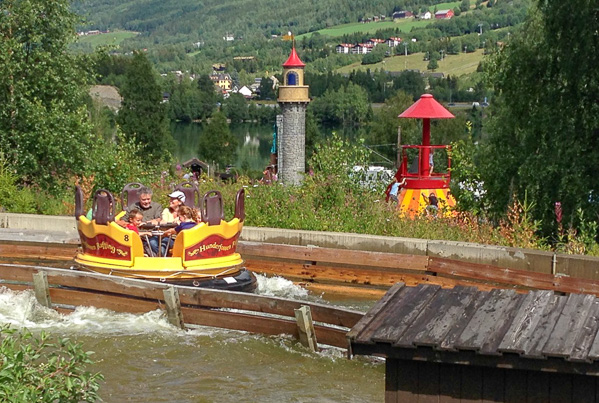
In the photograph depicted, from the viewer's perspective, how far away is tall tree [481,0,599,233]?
58.6 ft

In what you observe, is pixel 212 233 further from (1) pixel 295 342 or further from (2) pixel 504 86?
(2) pixel 504 86

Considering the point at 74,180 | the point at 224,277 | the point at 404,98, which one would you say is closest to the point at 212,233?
the point at 224,277

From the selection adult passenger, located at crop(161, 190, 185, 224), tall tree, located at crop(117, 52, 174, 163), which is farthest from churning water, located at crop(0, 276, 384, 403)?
tall tree, located at crop(117, 52, 174, 163)

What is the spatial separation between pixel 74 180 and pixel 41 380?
16563 millimetres

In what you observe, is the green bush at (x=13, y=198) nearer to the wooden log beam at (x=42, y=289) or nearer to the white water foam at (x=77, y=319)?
the white water foam at (x=77, y=319)

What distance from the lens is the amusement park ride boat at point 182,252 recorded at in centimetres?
1433

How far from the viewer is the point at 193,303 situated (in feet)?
44.7

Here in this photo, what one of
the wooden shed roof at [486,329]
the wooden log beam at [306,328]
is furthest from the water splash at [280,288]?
the wooden shed roof at [486,329]

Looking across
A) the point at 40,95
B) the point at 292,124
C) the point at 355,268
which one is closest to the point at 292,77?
the point at 292,124

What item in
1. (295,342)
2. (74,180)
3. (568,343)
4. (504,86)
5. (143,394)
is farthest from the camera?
(74,180)

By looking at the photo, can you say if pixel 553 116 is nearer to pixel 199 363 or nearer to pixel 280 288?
pixel 280 288

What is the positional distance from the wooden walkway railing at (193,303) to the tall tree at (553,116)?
6081 millimetres

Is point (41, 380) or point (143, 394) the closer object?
point (41, 380)

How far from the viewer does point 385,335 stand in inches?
279
